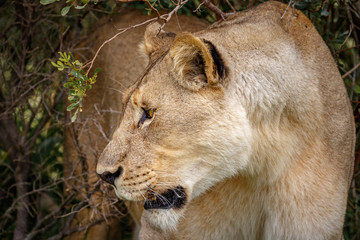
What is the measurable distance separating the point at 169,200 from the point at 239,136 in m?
0.41

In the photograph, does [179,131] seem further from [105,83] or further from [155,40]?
[105,83]

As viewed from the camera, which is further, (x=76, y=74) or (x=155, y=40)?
(x=155, y=40)

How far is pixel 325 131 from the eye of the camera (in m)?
2.48

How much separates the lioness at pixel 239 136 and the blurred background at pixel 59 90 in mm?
881

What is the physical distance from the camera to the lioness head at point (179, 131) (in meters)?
2.25

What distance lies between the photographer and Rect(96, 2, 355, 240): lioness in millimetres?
2262

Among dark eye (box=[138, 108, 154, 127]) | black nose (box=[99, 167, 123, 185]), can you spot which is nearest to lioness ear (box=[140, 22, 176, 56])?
dark eye (box=[138, 108, 154, 127])

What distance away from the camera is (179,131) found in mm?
2246

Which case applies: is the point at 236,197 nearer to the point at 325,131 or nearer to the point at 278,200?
the point at 278,200

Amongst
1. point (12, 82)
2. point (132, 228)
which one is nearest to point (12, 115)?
point (12, 82)

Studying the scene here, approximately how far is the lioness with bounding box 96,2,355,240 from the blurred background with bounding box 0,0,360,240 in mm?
881

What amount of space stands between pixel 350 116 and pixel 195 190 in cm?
84

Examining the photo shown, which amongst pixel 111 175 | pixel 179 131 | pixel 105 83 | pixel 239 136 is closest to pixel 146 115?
pixel 179 131

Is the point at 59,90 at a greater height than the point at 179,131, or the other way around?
the point at 179,131
